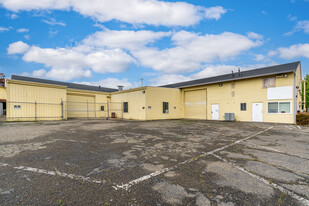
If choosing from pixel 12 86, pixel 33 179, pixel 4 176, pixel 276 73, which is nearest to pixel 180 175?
pixel 33 179

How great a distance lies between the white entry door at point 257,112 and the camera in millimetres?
14227

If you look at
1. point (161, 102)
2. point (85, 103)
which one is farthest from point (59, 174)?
point (85, 103)

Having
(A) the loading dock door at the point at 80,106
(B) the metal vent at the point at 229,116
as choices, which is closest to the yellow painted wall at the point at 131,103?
(A) the loading dock door at the point at 80,106

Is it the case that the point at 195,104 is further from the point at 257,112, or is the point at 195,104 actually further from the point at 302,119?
the point at 302,119

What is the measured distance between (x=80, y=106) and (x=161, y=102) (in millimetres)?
11212

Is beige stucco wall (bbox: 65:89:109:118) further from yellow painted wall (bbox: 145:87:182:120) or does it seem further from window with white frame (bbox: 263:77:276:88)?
window with white frame (bbox: 263:77:276:88)

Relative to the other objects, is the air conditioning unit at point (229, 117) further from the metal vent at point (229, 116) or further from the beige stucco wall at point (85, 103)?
the beige stucco wall at point (85, 103)

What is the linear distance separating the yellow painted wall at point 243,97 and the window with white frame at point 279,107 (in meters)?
0.28

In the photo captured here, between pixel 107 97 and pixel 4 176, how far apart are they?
20368 millimetres

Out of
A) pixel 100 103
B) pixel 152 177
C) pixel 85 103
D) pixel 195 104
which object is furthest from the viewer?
pixel 100 103

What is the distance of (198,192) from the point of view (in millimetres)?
2412

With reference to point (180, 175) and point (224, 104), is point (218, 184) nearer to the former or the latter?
point (180, 175)

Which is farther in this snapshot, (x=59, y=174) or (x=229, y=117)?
(x=229, y=117)

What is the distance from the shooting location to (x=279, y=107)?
13211 mm
